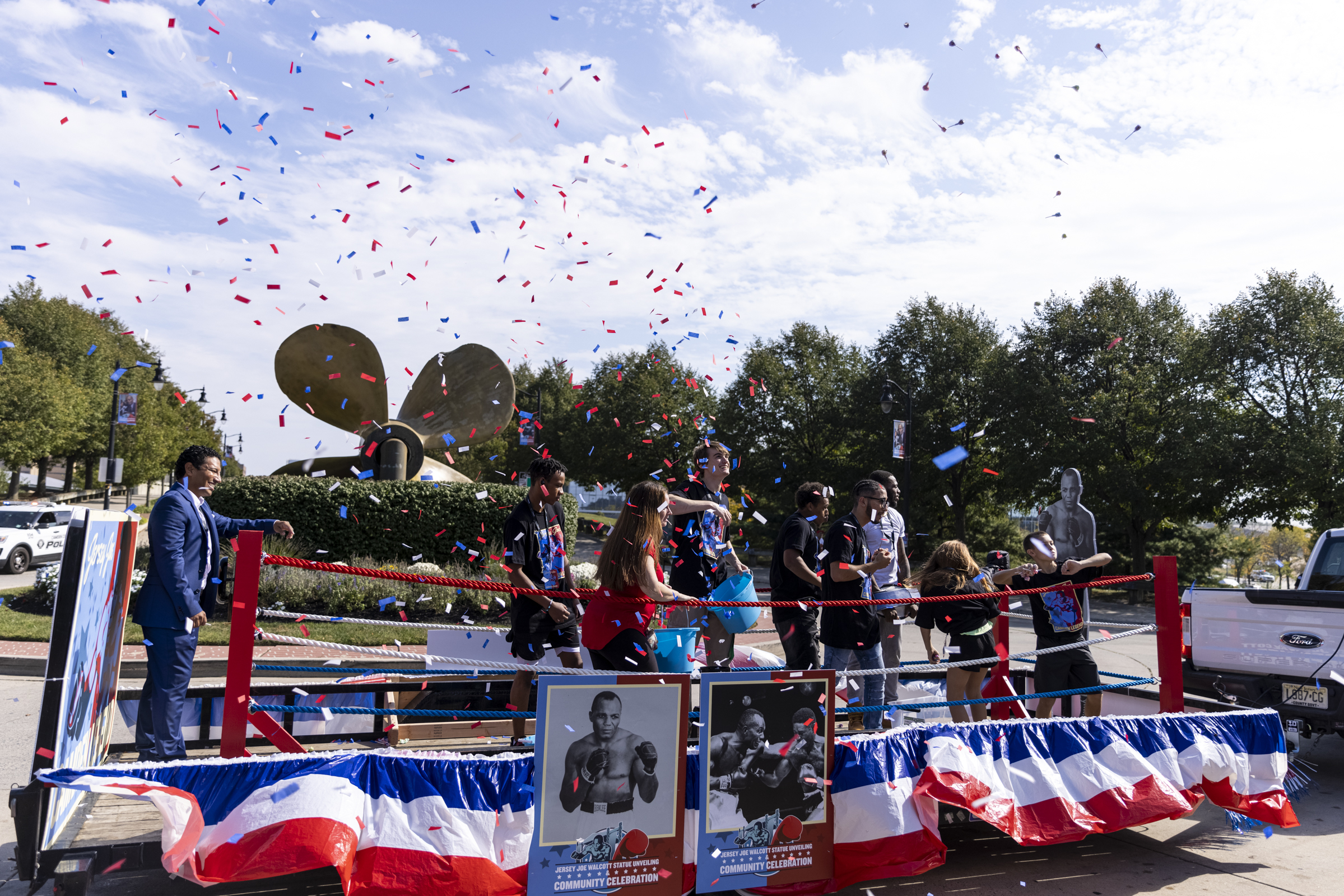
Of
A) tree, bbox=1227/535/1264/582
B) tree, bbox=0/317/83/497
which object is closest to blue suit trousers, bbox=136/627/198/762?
tree, bbox=1227/535/1264/582

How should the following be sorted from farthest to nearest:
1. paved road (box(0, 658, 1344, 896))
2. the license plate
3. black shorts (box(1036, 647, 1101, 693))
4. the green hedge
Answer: the green hedge, the license plate, black shorts (box(1036, 647, 1101, 693)), paved road (box(0, 658, 1344, 896))

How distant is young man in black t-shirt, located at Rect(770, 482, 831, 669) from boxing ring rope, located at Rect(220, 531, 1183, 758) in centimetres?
40

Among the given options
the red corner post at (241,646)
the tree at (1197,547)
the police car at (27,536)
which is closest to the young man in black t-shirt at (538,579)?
the red corner post at (241,646)

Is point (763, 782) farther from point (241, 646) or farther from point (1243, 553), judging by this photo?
point (1243, 553)

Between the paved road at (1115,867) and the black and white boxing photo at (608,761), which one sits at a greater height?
the black and white boxing photo at (608,761)

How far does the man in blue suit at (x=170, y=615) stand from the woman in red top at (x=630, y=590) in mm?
1525

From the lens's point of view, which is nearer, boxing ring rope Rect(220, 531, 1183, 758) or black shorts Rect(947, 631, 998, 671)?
boxing ring rope Rect(220, 531, 1183, 758)

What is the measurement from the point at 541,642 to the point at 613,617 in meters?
0.97

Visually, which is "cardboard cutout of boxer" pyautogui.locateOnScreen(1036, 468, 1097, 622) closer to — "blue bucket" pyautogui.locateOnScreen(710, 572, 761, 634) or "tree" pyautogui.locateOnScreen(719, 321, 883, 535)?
"blue bucket" pyautogui.locateOnScreen(710, 572, 761, 634)

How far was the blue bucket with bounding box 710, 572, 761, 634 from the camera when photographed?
570 centimetres

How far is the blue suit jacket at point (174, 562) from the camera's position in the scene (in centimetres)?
418

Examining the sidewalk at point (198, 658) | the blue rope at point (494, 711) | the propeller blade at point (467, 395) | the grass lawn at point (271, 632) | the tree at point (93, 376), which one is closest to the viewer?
the blue rope at point (494, 711)

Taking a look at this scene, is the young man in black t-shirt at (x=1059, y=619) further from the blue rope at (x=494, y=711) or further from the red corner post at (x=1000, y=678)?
the red corner post at (x=1000, y=678)

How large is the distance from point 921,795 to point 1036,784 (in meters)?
0.66
